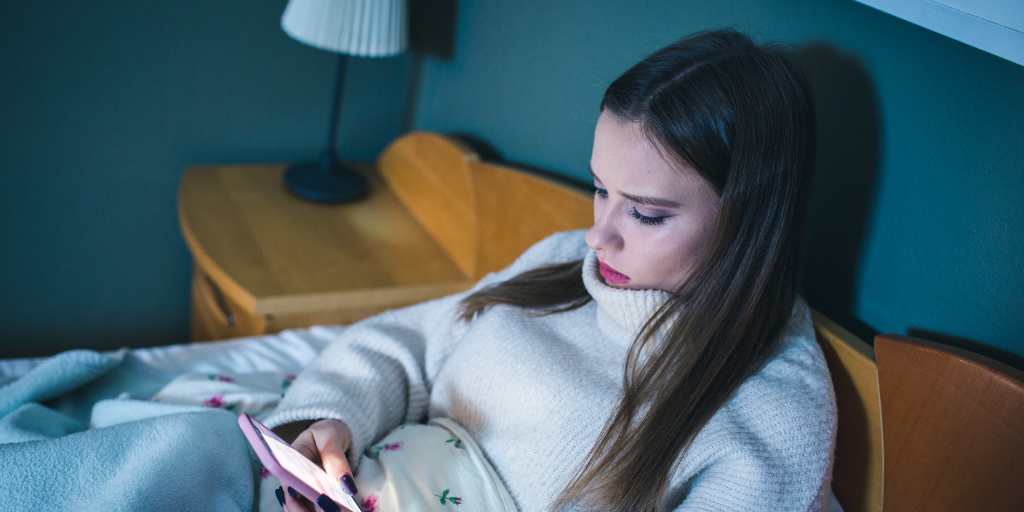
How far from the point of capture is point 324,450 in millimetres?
939

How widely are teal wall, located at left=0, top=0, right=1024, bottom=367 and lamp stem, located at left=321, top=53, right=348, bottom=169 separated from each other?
6.4 inches

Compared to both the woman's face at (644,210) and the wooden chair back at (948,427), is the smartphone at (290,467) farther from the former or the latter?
the wooden chair back at (948,427)

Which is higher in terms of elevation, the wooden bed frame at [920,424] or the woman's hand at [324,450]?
the wooden bed frame at [920,424]

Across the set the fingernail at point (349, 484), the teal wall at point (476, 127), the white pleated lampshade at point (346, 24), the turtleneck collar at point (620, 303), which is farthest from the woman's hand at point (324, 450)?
the white pleated lampshade at point (346, 24)

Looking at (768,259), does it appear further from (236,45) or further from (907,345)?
(236,45)

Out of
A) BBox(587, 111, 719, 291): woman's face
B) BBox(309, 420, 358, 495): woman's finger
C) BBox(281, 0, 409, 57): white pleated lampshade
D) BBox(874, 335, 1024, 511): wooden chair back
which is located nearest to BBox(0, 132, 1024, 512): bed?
BBox(874, 335, 1024, 511): wooden chair back

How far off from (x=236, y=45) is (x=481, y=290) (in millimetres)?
986

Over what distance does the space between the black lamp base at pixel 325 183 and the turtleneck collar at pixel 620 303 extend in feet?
3.12

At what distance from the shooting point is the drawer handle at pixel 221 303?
5.18ft

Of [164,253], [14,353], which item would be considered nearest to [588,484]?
[164,253]

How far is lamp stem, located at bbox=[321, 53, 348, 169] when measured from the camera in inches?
66.2

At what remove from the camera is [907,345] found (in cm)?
83

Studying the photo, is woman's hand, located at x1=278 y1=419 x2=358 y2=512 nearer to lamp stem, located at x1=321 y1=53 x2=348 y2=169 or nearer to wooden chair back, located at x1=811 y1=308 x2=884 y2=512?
wooden chair back, located at x1=811 y1=308 x2=884 y2=512

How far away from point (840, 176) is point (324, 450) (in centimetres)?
68
